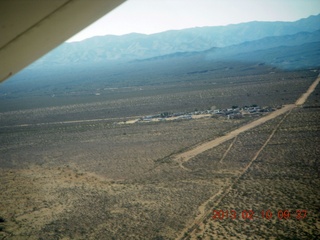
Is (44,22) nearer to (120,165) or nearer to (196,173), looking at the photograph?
(196,173)

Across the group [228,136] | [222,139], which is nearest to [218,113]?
[228,136]

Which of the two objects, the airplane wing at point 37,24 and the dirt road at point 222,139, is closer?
the airplane wing at point 37,24

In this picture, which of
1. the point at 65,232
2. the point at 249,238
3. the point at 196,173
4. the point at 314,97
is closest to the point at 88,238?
the point at 65,232

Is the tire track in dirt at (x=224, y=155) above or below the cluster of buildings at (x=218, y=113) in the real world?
below

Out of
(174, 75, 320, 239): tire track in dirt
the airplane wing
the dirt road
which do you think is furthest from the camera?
the dirt road
